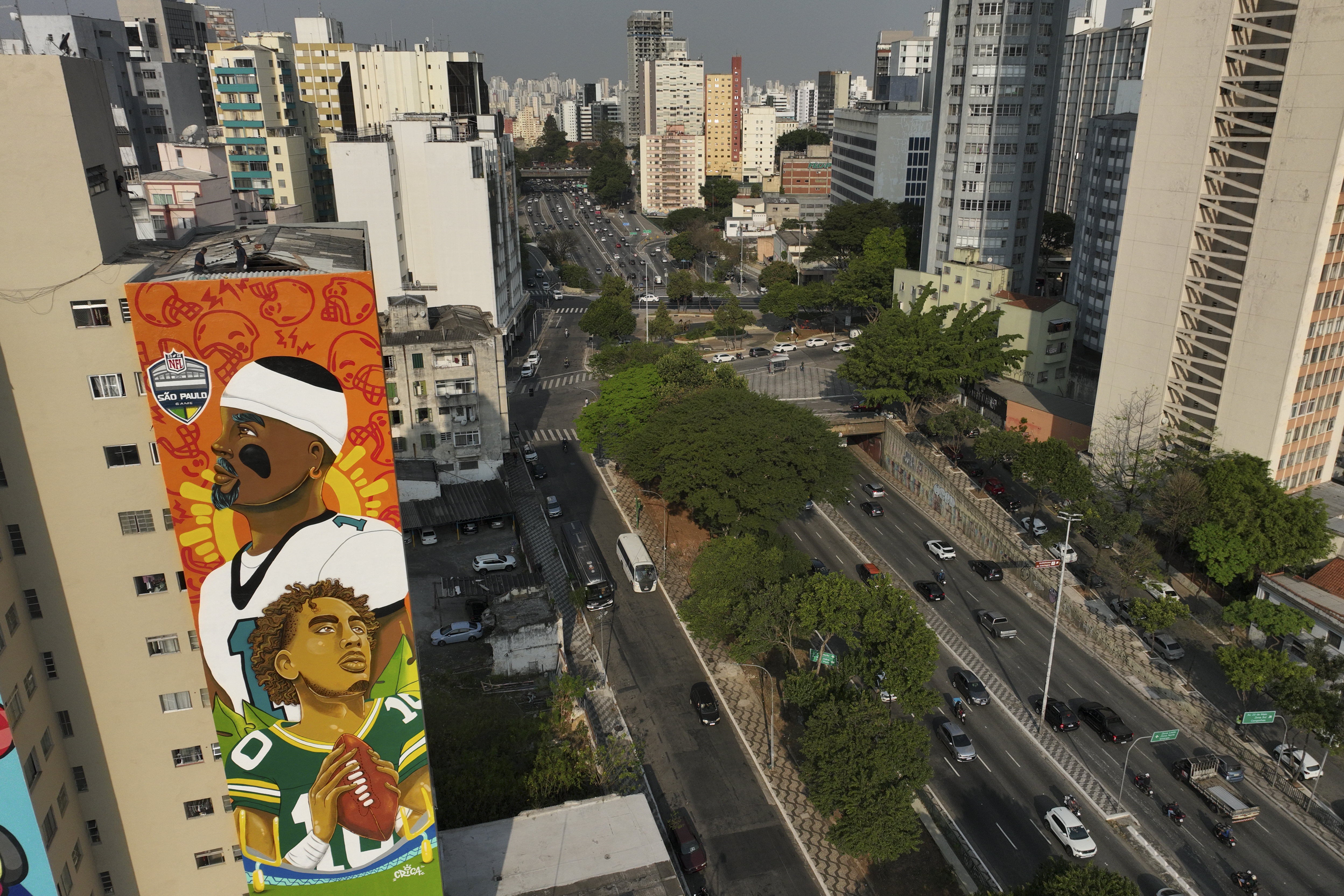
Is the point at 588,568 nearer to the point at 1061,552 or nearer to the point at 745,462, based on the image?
the point at 745,462

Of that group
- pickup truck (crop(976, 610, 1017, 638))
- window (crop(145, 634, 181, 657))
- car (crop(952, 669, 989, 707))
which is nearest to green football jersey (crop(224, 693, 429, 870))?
window (crop(145, 634, 181, 657))

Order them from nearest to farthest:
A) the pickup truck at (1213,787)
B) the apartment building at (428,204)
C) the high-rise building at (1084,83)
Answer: the pickup truck at (1213,787), the apartment building at (428,204), the high-rise building at (1084,83)

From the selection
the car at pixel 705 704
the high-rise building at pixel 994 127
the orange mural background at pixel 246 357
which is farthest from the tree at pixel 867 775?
the high-rise building at pixel 994 127

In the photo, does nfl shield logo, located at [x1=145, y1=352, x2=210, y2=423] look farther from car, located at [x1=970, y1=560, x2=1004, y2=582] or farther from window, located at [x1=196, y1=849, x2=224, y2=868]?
car, located at [x1=970, y1=560, x2=1004, y2=582]

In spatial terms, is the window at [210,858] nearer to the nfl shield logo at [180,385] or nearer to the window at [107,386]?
the window at [107,386]

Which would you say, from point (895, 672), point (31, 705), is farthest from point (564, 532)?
point (31, 705)

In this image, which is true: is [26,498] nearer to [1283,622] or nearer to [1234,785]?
[1234,785]
